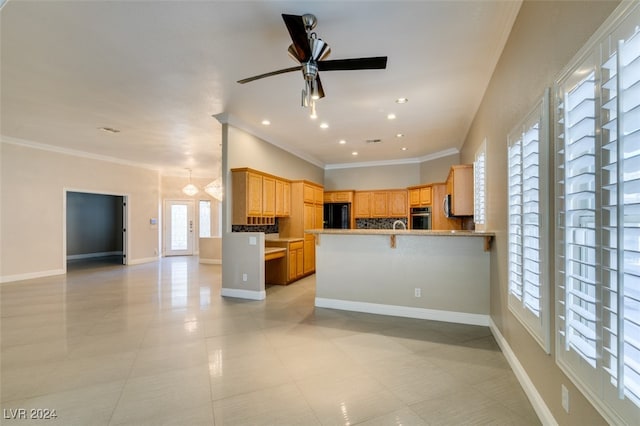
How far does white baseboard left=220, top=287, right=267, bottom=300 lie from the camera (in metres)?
4.88

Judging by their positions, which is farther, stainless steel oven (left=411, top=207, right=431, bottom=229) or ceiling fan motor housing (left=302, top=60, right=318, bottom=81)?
stainless steel oven (left=411, top=207, right=431, bottom=229)

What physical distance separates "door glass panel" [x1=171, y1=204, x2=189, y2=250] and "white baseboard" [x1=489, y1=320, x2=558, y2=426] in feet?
35.1

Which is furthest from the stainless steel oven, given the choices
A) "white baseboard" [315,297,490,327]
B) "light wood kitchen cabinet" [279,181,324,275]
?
"white baseboard" [315,297,490,327]

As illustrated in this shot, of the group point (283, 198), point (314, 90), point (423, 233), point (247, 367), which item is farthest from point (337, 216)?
point (247, 367)

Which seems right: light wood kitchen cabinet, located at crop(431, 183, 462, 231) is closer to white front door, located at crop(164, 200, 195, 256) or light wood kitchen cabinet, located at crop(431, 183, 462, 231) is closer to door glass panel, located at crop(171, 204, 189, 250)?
white front door, located at crop(164, 200, 195, 256)

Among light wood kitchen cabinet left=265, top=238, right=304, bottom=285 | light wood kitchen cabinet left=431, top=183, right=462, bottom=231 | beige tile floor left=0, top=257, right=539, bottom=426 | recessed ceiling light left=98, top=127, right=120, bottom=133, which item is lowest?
beige tile floor left=0, top=257, right=539, bottom=426

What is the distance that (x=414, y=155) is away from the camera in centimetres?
761

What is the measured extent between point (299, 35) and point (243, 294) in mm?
4015

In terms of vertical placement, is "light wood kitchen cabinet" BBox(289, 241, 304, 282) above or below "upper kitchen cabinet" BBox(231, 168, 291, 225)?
below

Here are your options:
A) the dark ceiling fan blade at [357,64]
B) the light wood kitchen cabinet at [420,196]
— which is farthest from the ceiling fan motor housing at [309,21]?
the light wood kitchen cabinet at [420,196]

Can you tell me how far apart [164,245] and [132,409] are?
974 cm

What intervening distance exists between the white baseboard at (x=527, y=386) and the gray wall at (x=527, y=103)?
0.05 meters

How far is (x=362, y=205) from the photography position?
8383mm

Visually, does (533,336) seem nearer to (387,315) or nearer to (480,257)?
(480,257)
